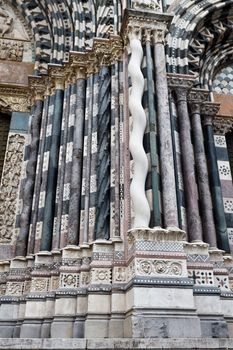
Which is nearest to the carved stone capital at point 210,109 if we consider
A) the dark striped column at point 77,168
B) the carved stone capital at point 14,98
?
the dark striped column at point 77,168

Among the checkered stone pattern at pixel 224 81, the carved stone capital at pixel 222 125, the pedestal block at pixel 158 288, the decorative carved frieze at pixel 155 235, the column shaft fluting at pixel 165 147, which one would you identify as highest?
the checkered stone pattern at pixel 224 81

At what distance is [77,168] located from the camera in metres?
6.96

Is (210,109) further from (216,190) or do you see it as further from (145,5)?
(145,5)

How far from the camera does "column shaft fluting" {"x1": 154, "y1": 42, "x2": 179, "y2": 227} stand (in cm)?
580

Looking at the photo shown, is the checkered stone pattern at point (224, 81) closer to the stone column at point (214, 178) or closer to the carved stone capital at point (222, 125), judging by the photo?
the carved stone capital at point (222, 125)

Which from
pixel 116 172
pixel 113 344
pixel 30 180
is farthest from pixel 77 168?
pixel 113 344

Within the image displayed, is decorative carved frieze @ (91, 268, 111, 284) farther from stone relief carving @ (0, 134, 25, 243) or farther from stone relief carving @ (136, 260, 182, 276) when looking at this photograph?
stone relief carving @ (0, 134, 25, 243)

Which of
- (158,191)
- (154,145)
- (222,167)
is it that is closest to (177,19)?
(222,167)

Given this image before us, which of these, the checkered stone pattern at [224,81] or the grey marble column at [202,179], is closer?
the grey marble column at [202,179]

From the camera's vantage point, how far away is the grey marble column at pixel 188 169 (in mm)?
6805

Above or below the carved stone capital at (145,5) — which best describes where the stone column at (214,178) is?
below

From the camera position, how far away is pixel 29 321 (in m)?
5.84

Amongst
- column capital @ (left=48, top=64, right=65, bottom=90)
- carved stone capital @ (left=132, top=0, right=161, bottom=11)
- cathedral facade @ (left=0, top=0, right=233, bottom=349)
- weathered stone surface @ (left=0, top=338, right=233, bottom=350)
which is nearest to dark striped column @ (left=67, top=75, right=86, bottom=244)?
cathedral facade @ (left=0, top=0, right=233, bottom=349)

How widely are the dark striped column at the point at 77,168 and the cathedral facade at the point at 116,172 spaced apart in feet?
0.07
